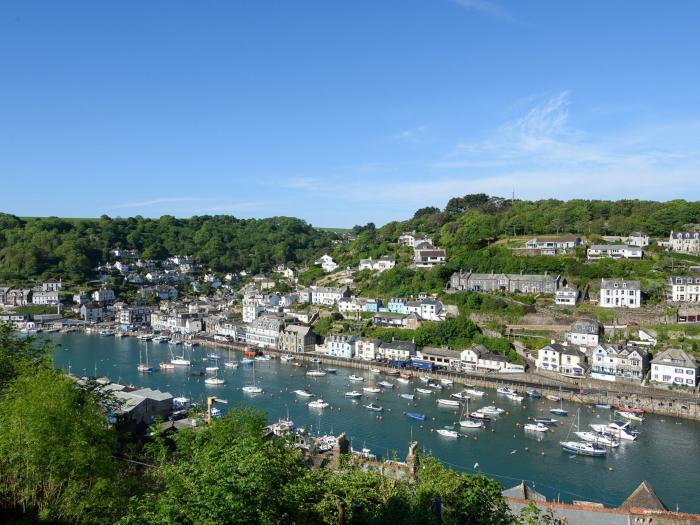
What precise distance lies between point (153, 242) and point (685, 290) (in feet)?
225

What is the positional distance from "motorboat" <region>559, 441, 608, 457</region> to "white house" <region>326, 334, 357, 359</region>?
1662 cm

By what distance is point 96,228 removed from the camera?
79.2 m

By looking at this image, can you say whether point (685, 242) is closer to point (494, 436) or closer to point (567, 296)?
point (567, 296)

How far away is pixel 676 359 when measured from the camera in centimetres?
2456

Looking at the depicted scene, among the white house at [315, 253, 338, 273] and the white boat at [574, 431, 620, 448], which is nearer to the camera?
the white boat at [574, 431, 620, 448]

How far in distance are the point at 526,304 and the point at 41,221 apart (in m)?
68.7

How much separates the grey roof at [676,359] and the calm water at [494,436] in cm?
313

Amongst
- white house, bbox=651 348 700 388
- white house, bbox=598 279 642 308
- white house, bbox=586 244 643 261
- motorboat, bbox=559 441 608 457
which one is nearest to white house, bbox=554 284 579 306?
A: white house, bbox=598 279 642 308

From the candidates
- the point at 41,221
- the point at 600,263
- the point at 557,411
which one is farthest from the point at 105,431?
the point at 41,221

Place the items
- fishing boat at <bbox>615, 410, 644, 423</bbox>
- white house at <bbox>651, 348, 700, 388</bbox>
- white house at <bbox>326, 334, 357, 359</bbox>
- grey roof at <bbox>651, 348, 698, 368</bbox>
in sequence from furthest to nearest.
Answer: white house at <bbox>326, 334, 357, 359</bbox> → grey roof at <bbox>651, 348, 698, 368</bbox> → white house at <bbox>651, 348, 700, 388</bbox> → fishing boat at <bbox>615, 410, 644, 423</bbox>

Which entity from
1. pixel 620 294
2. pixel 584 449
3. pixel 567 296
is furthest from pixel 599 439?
pixel 567 296

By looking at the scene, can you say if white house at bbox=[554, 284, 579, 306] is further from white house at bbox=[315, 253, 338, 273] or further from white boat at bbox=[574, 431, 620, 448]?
white house at bbox=[315, 253, 338, 273]

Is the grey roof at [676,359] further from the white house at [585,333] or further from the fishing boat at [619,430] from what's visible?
the fishing boat at [619,430]

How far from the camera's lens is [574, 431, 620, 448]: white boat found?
770 inches
